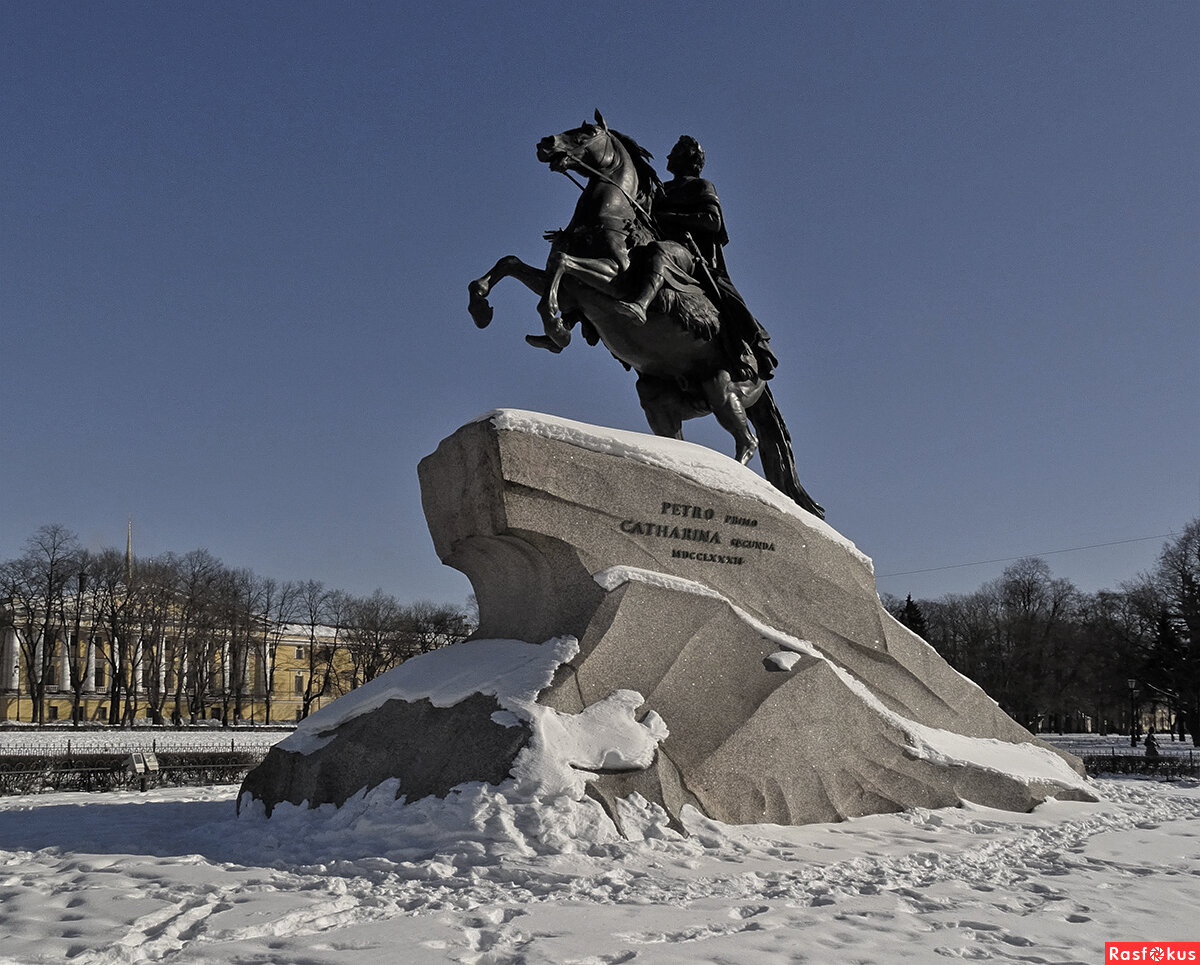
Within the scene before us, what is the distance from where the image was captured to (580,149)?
9.00 metres

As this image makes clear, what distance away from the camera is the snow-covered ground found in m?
3.56

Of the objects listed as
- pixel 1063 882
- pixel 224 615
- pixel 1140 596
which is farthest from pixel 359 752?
pixel 1140 596

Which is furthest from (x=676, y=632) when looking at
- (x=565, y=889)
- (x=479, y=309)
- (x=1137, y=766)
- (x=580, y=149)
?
(x=1137, y=766)

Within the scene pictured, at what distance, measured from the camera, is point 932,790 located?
7539mm

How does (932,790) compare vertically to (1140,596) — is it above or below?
below

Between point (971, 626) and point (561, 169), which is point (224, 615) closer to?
point (971, 626)

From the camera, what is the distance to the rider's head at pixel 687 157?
10891 mm

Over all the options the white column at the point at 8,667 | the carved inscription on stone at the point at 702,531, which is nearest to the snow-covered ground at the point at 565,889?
the carved inscription on stone at the point at 702,531

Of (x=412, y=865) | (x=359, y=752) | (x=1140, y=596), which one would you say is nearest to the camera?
(x=412, y=865)

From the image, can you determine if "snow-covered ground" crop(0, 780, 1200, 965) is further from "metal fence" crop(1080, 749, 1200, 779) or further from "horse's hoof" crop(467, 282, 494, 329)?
"metal fence" crop(1080, 749, 1200, 779)

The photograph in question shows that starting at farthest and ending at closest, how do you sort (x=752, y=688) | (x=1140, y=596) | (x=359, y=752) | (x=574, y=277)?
(x=1140, y=596) < (x=574, y=277) < (x=752, y=688) < (x=359, y=752)

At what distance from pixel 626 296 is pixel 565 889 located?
565 cm

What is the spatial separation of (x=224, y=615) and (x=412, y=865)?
44.5 m

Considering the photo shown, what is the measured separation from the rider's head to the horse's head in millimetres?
1720
